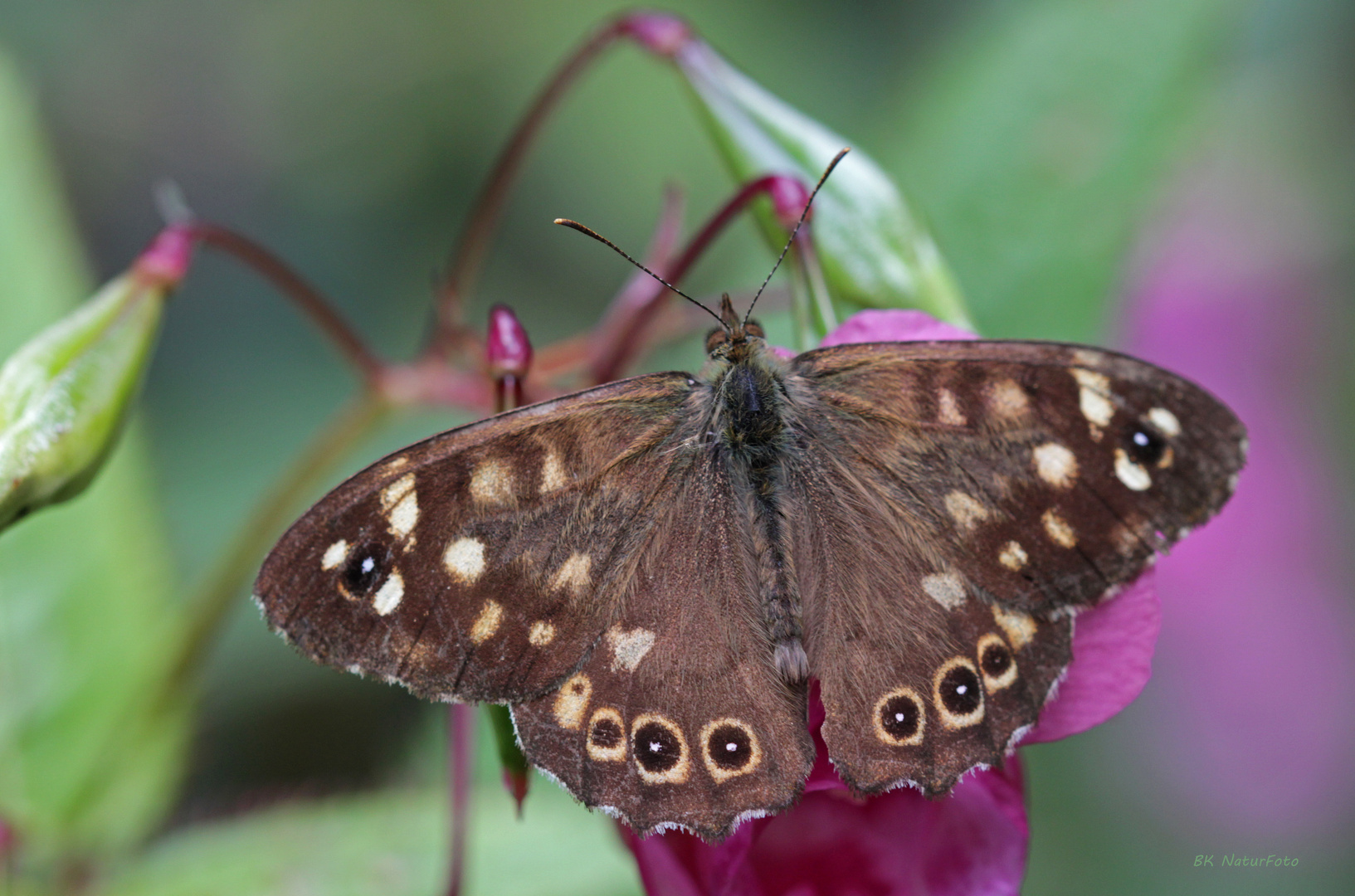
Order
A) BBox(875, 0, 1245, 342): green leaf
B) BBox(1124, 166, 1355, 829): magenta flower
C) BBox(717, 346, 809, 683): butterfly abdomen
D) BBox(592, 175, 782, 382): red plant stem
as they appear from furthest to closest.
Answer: BBox(1124, 166, 1355, 829): magenta flower < BBox(875, 0, 1245, 342): green leaf < BBox(592, 175, 782, 382): red plant stem < BBox(717, 346, 809, 683): butterfly abdomen

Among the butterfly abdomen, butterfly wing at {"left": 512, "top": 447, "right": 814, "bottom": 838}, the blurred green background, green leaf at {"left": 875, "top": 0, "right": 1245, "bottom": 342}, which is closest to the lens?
butterfly wing at {"left": 512, "top": 447, "right": 814, "bottom": 838}

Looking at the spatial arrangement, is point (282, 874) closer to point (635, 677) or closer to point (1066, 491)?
point (635, 677)

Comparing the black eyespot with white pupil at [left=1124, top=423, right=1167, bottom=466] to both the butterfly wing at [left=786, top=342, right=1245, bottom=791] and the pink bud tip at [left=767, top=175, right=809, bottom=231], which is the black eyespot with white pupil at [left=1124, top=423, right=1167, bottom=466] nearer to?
the butterfly wing at [left=786, top=342, right=1245, bottom=791]

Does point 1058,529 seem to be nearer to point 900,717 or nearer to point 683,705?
point 900,717

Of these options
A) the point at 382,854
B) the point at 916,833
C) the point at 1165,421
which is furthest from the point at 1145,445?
the point at 382,854

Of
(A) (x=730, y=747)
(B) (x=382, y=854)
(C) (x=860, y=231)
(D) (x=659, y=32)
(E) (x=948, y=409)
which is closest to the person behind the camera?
(A) (x=730, y=747)

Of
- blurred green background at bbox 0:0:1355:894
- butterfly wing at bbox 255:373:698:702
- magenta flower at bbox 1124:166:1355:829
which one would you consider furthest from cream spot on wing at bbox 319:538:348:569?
magenta flower at bbox 1124:166:1355:829
